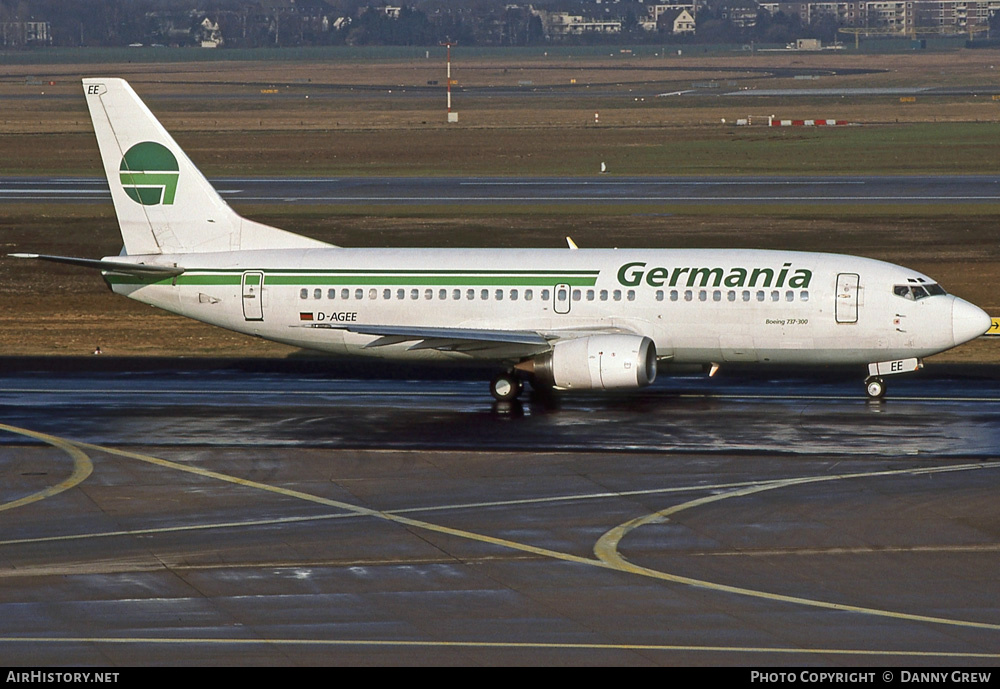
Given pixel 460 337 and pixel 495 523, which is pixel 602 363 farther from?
pixel 495 523

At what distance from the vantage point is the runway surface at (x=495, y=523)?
886 inches

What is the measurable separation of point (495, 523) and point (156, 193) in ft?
68.5

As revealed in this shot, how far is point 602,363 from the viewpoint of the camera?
40250mm

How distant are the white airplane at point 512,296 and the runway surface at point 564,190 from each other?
151 feet

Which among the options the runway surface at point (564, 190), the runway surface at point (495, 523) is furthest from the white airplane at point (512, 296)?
the runway surface at point (564, 190)

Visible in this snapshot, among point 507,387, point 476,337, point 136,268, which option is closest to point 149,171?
point 136,268

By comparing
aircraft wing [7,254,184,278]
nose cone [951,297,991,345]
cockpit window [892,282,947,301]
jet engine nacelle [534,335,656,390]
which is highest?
aircraft wing [7,254,184,278]

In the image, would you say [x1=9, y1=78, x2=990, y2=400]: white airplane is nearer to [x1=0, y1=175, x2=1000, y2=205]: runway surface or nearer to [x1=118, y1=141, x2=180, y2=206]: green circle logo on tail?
[x1=118, y1=141, x2=180, y2=206]: green circle logo on tail

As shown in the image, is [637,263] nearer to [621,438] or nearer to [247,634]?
[621,438]

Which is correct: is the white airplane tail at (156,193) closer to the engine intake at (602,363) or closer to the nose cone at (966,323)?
the engine intake at (602,363)

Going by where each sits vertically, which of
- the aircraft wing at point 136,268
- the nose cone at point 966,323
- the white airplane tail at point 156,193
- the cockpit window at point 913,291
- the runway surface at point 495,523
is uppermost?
the white airplane tail at point 156,193

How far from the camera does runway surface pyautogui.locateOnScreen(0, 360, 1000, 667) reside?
22.5 m

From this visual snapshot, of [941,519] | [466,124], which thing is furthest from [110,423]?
[466,124]

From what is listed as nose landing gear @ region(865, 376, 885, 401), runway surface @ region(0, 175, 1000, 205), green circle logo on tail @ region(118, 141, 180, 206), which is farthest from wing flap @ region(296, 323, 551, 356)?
runway surface @ region(0, 175, 1000, 205)
